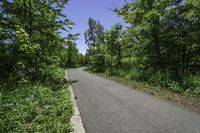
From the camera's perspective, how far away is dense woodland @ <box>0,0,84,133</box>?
4.75 m

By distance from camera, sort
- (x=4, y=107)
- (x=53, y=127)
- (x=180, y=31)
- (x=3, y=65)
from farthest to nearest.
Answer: (x=180, y=31), (x=3, y=65), (x=4, y=107), (x=53, y=127)

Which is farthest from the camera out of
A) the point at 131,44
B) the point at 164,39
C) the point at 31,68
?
the point at 131,44

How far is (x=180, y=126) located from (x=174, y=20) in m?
10.1

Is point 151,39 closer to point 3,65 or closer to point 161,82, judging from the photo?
point 161,82

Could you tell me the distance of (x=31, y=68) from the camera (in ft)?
35.4

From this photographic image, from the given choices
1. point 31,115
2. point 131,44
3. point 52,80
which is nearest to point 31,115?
point 31,115

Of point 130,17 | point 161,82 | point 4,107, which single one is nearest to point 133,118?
point 4,107

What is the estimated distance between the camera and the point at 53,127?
4.32 m

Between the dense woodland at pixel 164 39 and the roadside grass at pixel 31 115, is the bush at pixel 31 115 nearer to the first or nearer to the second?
the roadside grass at pixel 31 115

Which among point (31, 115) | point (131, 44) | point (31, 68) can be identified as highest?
point (131, 44)

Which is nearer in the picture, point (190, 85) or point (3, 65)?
point (190, 85)

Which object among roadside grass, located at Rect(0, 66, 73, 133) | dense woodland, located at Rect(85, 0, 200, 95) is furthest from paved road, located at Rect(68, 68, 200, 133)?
dense woodland, located at Rect(85, 0, 200, 95)

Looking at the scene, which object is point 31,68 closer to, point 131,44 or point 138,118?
point 138,118

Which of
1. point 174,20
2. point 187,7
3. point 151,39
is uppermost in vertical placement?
point 187,7
